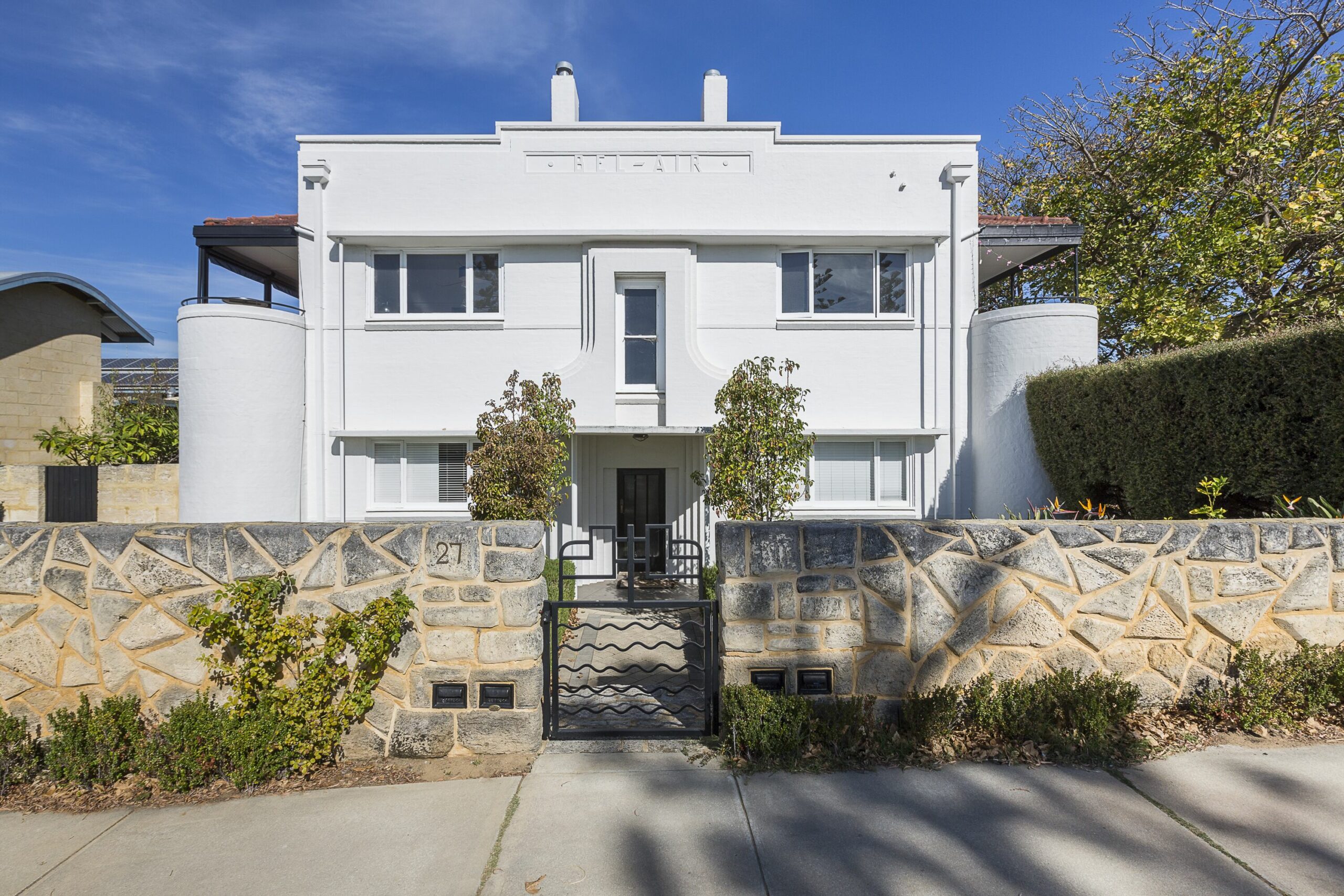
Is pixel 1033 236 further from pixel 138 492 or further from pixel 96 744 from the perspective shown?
pixel 138 492

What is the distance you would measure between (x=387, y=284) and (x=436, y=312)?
3.18 ft

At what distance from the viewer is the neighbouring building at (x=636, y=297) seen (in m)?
10.0

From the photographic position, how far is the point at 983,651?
4180mm

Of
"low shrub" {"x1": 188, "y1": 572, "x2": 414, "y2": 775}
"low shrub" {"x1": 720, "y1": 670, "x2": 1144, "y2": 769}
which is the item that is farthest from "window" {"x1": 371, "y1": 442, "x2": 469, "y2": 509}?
"low shrub" {"x1": 720, "y1": 670, "x2": 1144, "y2": 769}

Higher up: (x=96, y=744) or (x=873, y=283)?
(x=873, y=283)

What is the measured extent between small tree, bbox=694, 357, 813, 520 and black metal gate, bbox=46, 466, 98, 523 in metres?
10.0

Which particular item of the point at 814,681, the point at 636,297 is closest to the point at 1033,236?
the point at 636,297

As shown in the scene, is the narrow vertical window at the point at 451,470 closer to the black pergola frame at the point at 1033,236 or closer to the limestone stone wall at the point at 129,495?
the limestone stone wall at the point at 129,495

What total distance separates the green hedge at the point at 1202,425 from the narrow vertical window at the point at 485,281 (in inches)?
347

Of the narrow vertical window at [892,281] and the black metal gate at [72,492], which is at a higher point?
the narrow vertical window at [892,281]

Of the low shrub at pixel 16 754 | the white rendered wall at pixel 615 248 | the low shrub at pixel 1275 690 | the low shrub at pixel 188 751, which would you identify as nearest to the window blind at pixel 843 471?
the white rendered wall at pixel 615 248

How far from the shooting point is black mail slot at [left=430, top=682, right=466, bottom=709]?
4.09 m

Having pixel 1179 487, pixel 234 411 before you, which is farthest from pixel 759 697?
pixel 234 411

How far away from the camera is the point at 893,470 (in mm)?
10445
